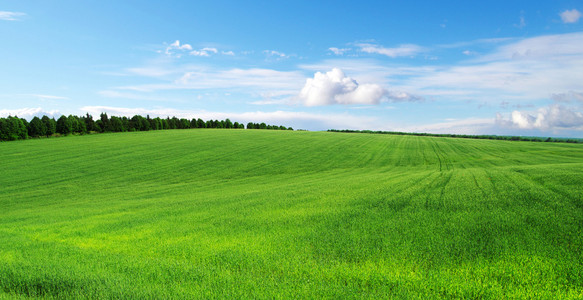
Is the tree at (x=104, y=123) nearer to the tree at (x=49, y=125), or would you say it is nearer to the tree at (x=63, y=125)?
the tree at (x=63, y=125)

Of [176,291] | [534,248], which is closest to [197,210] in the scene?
[176,291]

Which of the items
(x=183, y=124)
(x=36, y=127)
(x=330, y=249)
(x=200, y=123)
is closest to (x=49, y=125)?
(x=36, y=127)

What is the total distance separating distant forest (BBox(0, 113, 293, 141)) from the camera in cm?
6300

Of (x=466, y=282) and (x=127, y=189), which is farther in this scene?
(x=127, y=189)

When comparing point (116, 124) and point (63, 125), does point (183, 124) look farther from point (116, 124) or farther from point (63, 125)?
point (63, 125)

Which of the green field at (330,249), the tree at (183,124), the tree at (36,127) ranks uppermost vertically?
the tree at (183,124)

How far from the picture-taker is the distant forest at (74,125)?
2480 inches

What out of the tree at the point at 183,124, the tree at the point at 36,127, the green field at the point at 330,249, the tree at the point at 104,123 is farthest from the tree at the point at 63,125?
the green field at the point at 330,249

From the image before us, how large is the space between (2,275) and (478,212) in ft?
35.5

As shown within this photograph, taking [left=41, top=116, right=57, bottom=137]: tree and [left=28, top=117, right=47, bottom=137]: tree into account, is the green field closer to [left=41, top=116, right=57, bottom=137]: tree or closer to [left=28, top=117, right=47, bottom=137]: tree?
[left=28, top=117, right=47, bottom=137]: tree

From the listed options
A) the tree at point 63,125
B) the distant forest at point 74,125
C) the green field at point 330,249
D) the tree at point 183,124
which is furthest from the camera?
the tree at point 183,124

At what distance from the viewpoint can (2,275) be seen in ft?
17.9

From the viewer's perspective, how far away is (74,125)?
76812 mm

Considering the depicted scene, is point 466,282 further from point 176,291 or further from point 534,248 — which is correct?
point 176,291
